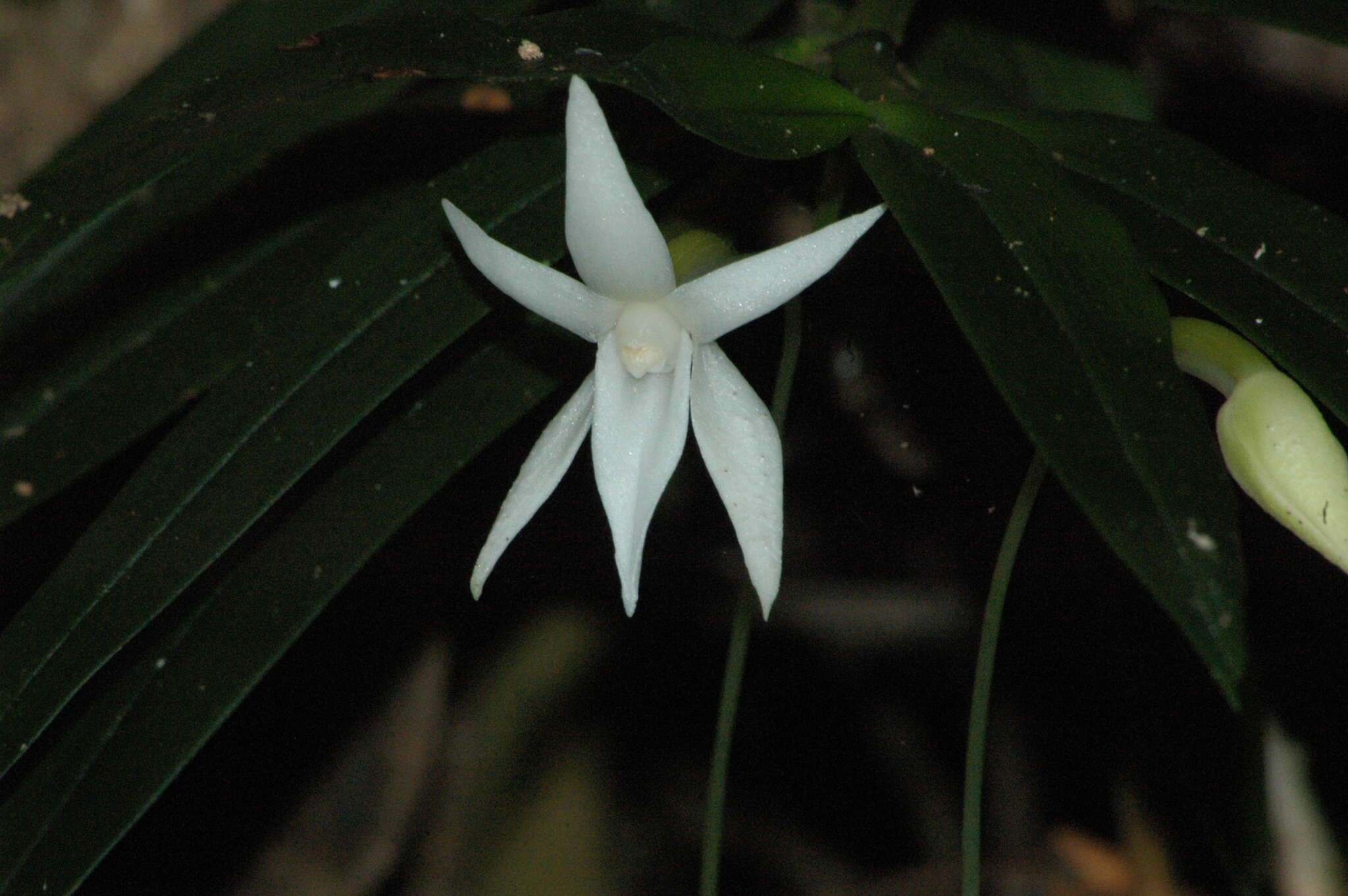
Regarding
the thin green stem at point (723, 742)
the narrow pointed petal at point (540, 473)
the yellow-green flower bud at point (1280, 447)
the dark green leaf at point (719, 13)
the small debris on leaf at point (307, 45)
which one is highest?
the small debris on leaf at point (307, 45)

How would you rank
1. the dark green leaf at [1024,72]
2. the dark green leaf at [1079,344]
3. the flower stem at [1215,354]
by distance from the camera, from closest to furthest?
the dark green leaf at [1079,344] → the flower stem at [1215,354] → the dark green leaf at [1024,72]

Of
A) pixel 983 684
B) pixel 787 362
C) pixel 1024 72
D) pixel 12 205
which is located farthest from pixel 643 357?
pixel 1024 72

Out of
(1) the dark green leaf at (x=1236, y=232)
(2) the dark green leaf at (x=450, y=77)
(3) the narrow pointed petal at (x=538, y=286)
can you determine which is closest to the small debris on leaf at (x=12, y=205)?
(2) the dark green leaf at (x=450, y=77)

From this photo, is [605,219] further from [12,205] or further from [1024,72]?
[1024,72]

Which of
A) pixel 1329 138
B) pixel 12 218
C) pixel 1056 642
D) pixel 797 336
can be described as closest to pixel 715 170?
pixel 797 336

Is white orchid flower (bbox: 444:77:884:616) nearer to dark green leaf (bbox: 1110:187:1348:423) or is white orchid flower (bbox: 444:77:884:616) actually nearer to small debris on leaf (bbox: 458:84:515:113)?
dark green leaf (bbox: 1110:187:1348:423)

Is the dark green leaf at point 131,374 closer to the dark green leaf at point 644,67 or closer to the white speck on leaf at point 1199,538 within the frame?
the dark green leaf at point 644,67

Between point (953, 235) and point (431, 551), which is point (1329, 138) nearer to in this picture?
point (953, 235)
